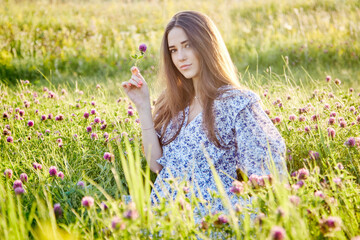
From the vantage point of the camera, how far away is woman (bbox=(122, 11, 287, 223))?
2.18 m

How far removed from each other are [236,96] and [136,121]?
127cm

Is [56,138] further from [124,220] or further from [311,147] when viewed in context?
[311,147]

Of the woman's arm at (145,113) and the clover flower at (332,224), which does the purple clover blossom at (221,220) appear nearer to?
the clover flower at (332,224)

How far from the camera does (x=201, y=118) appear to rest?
2.36m

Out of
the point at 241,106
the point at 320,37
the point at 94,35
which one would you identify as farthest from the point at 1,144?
the point at 320,37

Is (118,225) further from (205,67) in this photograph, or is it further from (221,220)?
(205,67)

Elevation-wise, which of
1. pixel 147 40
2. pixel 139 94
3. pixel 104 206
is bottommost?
pixel 104 206

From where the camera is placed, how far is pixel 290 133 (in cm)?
276

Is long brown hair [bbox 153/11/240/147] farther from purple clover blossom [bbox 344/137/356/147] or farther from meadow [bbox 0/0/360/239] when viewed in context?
purple clover blossom [bbox 344/137/356/147]

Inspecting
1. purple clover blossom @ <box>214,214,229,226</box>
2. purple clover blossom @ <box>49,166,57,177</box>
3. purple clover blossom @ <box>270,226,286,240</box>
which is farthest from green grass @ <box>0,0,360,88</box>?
purple clover blossom @ <box>270,226,286,240</box>

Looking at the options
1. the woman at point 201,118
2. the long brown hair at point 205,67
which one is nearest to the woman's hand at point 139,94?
the woman at point 201,118

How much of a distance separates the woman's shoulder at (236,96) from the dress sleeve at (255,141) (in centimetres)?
2

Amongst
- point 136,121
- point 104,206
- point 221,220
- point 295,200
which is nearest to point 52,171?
point 104,206

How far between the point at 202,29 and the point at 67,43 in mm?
5824
